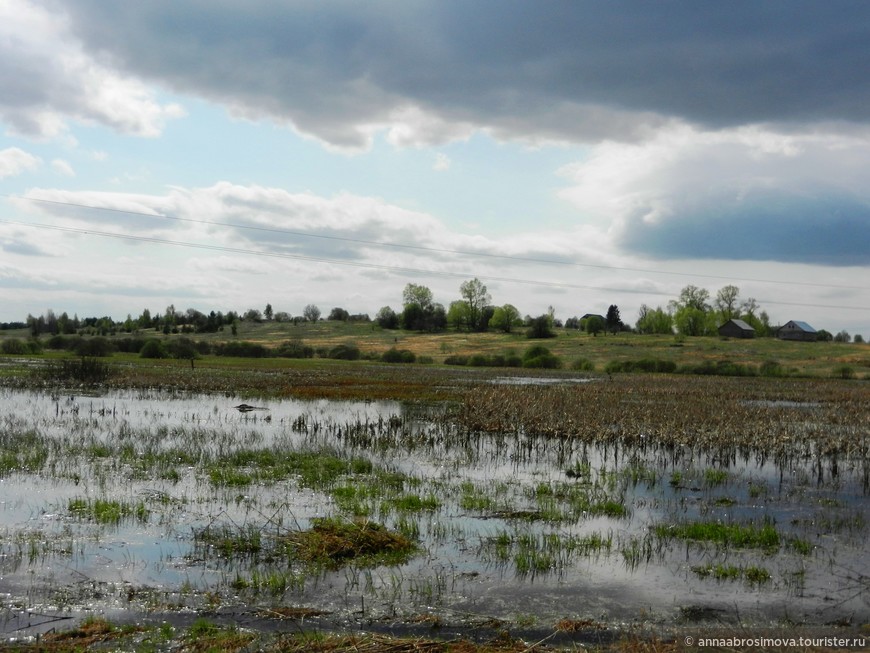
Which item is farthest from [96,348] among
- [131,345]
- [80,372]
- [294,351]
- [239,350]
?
[80,372]

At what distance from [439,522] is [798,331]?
516 ft

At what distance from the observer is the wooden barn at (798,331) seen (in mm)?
151250

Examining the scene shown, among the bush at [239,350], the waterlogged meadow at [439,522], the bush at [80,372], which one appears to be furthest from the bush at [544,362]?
the waterlogged meadow at [439,522]

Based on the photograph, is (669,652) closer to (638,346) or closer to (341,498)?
(341,498)

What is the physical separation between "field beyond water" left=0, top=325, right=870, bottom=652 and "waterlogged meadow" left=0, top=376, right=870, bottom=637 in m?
0.06

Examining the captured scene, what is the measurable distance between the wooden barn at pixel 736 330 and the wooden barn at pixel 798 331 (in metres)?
13.0

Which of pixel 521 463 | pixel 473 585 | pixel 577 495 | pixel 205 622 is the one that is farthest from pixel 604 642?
pixel 521 463

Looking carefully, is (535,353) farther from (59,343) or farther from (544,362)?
(59,343)

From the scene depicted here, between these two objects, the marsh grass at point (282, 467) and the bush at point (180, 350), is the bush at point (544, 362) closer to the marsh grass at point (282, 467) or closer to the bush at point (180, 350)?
the bush at point (180, 350)

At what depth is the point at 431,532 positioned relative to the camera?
13234 millimetres

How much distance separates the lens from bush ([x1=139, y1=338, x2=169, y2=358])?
263ft

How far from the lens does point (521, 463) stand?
2102 centimetres

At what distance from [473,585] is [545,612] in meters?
1.24

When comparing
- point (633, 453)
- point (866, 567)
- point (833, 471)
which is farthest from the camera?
point (633, 453)
